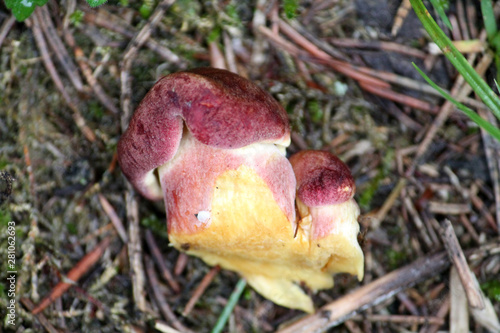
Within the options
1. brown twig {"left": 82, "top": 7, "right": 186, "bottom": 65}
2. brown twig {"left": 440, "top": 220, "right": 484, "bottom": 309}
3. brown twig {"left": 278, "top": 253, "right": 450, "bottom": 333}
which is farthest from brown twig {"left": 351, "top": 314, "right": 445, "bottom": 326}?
brown twig {"left": 82, "top": 7, "right": 186, "bottom": 65}

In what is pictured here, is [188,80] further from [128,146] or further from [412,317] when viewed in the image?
[412,317]

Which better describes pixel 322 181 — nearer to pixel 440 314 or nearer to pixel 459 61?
pixel 459 61

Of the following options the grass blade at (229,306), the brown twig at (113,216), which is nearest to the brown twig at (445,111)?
the grass blade at (229,306)

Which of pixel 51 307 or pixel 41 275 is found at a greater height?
pixel 41 275

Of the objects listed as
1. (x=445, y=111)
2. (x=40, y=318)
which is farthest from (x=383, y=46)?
(x=40, y=318)

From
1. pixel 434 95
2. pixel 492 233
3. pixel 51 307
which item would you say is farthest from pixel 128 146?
pixel 492 233

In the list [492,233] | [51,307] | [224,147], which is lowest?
[492,233]

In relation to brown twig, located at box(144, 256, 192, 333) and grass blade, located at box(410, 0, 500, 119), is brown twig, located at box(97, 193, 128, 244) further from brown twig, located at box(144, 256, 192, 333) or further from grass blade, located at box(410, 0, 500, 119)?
grass blade, located at box(410, 0, 500, 119)
